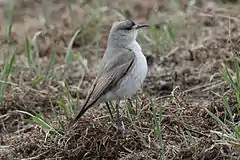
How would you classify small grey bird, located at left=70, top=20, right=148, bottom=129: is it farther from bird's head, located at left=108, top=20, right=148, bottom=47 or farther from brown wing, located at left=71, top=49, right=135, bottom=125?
bird's head, located at left=108, top=20, right=148, bottom=47

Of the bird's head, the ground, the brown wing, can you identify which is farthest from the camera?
the bird's head

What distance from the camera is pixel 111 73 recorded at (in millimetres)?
5848

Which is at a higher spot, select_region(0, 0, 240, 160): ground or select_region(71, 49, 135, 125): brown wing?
select_region(71, 49, 135, 125): brown wing

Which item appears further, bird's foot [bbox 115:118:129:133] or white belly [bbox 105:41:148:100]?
white belly [bbox 105:41:148:100]

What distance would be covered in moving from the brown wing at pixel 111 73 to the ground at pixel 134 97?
0.76 feet

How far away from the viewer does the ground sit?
17.4 feet

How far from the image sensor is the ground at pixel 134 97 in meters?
5.32

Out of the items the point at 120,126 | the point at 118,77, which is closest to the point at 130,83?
the point at 118,77

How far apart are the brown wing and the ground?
23 centimetres

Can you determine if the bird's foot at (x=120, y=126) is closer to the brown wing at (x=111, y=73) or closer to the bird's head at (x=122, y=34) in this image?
the brown wing at (x=111, y=73)

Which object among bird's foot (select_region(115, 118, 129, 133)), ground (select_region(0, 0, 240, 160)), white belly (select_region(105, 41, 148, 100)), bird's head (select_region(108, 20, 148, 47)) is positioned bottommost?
ground (select_region(0, 0, 240, 160))

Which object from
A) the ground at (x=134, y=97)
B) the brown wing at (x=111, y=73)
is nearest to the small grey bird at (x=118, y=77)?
the brown wing at (x=111, y=73)

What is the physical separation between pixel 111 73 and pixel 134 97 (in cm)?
80

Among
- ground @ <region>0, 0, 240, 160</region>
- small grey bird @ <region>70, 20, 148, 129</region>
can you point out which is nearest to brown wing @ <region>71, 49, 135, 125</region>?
small grey bird @ <region>70, 20, 148, 129</region>
